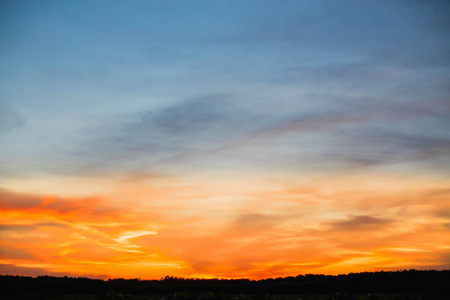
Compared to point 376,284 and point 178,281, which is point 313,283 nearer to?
point 376,284

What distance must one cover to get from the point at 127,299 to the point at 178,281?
65.1 feet

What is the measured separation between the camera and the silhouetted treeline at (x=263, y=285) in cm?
4734

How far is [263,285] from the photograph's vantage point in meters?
52.4

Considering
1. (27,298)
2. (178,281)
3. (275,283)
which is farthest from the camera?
(178,281)

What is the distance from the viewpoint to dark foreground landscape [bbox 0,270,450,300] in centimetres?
4662

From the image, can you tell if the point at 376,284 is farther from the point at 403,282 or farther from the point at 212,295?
the point at 212,295

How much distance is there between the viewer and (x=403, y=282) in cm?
4809

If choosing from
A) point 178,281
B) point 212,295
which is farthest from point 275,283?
point 212,295

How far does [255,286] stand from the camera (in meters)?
52.4

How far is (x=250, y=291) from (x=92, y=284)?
19.2m

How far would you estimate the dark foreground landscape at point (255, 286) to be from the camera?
153 ft

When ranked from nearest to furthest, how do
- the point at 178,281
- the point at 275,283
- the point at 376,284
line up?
the point at 376,284 < the point at 275,283 < the point at 178,281

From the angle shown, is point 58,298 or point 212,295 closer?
point 212,295

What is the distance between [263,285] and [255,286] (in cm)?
98
